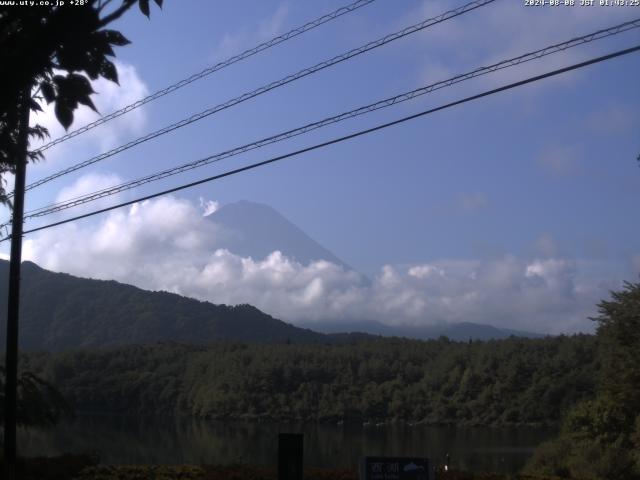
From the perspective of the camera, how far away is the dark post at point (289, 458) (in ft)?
36.8

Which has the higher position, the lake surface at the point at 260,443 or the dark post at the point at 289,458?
the dark post at the point at 289,458

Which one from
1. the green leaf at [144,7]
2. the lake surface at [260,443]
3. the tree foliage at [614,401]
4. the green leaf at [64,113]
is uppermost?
the green leaf at [144,7]

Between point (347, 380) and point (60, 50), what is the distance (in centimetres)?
9554

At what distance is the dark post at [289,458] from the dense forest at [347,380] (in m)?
62.7

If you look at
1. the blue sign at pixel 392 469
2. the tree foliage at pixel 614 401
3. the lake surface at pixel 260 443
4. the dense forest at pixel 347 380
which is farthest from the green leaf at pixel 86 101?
the dense forest at pixel 347 380

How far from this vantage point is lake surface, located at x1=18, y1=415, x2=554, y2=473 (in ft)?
130

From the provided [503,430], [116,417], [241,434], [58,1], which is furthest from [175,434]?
[58,1]

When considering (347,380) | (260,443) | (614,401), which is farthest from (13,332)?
(347,380)

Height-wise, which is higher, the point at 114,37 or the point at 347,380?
the point at 114,37

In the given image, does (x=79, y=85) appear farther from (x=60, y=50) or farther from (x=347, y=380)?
(x=347, y=380)

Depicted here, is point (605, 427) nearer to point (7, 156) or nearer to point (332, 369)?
point (7, 156)

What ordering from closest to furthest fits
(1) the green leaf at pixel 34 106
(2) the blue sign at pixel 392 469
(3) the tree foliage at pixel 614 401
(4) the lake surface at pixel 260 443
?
(1) the green leaf at pixel 34 106
(2) the blue sign at pixel 392 469
(3) the tree foliage at pixel 614 401
(4) the lake surface at pixel 260 443

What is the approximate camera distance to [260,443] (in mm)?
55625

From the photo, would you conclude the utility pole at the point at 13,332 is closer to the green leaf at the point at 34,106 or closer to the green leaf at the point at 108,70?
the green leaf at the point at 34,106
